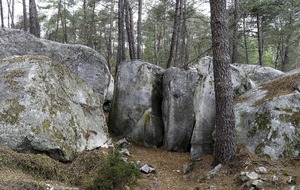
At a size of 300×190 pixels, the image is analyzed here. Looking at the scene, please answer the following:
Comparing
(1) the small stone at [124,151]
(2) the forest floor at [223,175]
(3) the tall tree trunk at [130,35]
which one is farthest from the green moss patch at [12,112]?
(3) the tall tree trunk at [130,35]

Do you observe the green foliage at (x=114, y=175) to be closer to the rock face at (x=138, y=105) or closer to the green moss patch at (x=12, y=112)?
the green moss patch at (x=12, y=112)

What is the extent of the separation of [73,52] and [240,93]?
6080 mm

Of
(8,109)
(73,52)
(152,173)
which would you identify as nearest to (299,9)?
(73,52)

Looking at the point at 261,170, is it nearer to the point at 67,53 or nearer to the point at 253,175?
the point at 253,175

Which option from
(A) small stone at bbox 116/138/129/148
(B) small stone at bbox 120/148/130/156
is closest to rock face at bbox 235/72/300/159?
(B) small stone at bbox 120/148/130/156

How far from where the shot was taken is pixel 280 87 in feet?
25.9

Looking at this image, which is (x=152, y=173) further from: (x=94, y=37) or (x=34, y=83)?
(x=94, y=37)

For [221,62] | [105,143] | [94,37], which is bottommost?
[105,143]

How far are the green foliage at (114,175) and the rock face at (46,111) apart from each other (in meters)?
1.20

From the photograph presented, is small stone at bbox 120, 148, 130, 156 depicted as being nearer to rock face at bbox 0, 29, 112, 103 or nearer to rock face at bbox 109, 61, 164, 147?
rock face at bbox 109, 61, 164, 147

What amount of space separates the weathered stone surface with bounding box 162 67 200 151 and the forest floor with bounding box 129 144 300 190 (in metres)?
1.25

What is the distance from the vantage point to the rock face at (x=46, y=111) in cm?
598

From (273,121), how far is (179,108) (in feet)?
10.5

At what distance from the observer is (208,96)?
841cm
